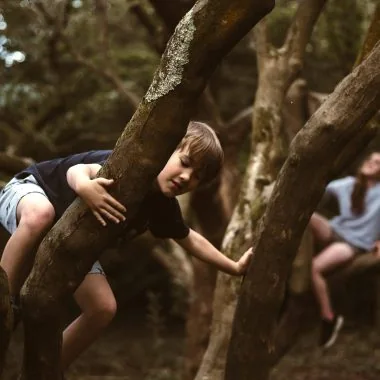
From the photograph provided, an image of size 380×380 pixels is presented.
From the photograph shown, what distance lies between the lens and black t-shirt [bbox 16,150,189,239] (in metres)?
2.69

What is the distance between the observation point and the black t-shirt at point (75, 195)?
8.83 feet

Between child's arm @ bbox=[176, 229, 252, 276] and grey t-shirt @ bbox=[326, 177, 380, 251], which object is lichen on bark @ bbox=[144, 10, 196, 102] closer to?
child's arm @ bbox=[176, 229, 252, 276]

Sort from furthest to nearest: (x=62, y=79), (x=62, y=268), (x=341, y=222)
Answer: (x=62, y=79), (x=341, y=222), (x=62, y=268)

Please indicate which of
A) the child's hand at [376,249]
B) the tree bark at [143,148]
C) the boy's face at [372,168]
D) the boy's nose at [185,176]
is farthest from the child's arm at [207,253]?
the boy's face at [372,168]

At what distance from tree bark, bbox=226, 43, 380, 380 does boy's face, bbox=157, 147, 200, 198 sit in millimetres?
380

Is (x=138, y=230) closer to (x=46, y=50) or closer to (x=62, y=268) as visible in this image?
(x=62, y=268)

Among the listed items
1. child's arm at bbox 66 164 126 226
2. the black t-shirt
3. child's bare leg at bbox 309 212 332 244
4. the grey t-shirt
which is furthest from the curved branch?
child's arm at bbox 66 164 126 226

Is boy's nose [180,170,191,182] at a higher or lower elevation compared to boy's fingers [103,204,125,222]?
higher

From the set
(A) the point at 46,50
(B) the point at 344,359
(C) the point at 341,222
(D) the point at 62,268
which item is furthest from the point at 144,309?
(D) the point at 62,268

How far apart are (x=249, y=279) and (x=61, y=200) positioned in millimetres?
794

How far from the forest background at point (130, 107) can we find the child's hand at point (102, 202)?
387 centimetres

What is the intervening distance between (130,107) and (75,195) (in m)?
7.51

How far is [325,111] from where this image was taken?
2.76 m

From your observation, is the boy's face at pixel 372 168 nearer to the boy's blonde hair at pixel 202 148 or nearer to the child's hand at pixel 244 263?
the child's hand at pixel 244 263
